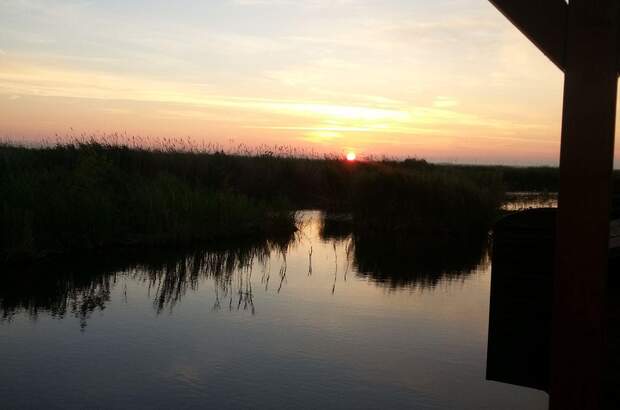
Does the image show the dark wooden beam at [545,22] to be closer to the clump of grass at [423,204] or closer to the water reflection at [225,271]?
the water reflection at [225,271]

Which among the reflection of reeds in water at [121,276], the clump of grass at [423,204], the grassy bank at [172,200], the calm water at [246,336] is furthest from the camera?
the clump of grass at [423,204]

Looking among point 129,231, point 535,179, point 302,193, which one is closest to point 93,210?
point 129,231

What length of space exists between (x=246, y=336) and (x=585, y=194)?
4046 mm

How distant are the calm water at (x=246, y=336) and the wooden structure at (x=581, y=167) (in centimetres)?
232

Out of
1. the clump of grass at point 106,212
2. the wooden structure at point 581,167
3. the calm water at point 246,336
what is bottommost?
the calm water at point 246,336

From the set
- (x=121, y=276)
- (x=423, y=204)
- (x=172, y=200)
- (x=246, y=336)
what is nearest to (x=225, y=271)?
(x=121, y=276)

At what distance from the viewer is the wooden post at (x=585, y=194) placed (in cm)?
199

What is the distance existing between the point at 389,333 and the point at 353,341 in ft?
1.64

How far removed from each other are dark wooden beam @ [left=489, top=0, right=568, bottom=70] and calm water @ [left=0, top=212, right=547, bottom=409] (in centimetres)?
285

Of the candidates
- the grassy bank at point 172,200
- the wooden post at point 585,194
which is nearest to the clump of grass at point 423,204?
the grassy bank at point 172,200

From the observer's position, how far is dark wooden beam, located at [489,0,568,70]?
203cm

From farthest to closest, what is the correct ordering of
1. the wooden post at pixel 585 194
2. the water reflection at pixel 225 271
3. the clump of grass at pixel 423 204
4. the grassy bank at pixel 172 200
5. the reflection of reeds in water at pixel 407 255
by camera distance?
1. the clump of grass at pixel 423 204
2. the grassy bank at pixel 172 200
3. the reflection of reeds in water at pixel 407 255
4. the water reflection at pixel 225 271
5. the wooden post at pixel 585 194

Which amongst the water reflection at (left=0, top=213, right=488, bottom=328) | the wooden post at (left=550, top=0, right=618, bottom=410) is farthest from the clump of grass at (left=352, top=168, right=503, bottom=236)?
the wooden post at (left=550, top=0, right=618, bottom=410)

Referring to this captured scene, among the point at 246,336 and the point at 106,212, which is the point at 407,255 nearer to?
the point at 106,212
